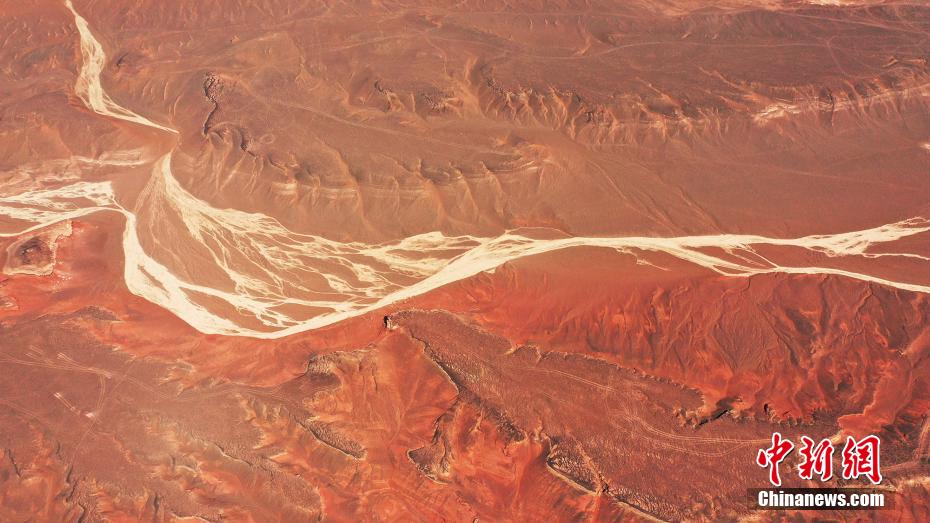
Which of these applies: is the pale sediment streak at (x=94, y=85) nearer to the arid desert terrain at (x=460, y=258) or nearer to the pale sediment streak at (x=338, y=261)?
the arid desert terrain at (x=460, y=258)

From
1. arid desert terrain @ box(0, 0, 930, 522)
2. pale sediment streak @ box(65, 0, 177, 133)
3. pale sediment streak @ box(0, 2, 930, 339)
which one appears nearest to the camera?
arid desert terrain @ box(0, 0, 930, 522)

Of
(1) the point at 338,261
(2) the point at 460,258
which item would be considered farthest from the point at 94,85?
(2) the point at 460,258

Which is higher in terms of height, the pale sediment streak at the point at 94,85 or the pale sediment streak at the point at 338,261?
the pale sediment streak at the point at 94,85

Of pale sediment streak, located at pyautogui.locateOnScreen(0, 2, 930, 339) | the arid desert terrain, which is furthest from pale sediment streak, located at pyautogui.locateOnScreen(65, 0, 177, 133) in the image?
pale sediment streak, located at pyautogui.locateOnScreen(0, 2, 930, 339)

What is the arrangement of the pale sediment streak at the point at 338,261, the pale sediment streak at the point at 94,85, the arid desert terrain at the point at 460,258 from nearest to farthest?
the arid desert terrain at the point at 460,258 < the pale sediment streak at the point at 338,261 < the pale sediment streak at the point at 94,85

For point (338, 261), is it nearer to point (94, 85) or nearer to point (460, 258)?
point (460, 258)

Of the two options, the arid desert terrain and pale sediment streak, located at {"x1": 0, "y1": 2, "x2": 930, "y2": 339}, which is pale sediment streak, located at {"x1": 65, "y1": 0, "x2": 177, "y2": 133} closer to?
the arid desert terrain

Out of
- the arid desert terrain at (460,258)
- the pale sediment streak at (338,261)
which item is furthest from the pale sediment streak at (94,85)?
the pale sediment streak at (338,261)
